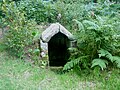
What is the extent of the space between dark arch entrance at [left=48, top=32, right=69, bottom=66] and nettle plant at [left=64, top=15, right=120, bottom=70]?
1.10m

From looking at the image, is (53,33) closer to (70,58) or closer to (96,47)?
(70,58)

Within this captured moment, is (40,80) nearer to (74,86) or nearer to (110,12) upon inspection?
(74,86)

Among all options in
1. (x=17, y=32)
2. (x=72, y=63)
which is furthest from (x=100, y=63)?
(x=17, y=32)

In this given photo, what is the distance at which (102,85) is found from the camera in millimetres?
5355

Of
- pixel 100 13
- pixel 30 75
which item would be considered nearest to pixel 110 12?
pixel 100 13

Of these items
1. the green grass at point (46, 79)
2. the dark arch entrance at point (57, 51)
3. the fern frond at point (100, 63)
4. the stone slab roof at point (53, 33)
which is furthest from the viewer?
the dark arch entrance at point (57, 51)

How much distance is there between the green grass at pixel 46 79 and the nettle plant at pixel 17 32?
33cm

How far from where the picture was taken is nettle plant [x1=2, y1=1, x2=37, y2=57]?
6094 millimetres

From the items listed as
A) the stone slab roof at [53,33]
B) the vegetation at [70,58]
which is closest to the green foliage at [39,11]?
the vegetation at [70,58]

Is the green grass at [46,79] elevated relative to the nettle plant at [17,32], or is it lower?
lower

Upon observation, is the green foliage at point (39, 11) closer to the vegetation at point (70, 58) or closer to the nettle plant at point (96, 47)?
the vegetation at point (70, 58)

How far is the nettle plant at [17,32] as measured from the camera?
6094mm

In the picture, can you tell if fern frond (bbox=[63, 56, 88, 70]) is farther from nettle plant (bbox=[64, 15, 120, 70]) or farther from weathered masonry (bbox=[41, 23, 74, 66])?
weathered masonry (bbox=[41, 23, 74, 66])

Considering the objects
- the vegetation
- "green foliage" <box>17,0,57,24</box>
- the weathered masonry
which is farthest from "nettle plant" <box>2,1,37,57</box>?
"green foliage" <box>17,0,57,24</box>
